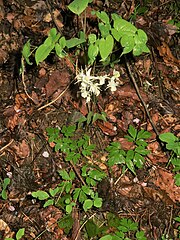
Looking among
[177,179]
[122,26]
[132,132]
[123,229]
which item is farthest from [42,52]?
[177,179]

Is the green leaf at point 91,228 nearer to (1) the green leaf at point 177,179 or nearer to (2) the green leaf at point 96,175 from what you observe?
(2) the green leaf at point 96,175

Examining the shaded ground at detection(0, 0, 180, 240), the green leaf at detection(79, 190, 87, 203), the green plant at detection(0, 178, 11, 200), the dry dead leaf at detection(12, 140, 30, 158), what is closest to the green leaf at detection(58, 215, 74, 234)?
the shaded ground at detection(0, 0, 180, 240)

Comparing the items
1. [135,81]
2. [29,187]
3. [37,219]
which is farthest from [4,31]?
[37,219]

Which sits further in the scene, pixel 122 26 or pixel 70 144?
pixel 70 144

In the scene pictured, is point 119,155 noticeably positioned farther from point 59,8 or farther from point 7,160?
point 59,8

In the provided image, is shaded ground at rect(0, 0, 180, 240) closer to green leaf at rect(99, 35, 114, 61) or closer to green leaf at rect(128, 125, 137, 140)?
green leaf at rect(128, 125, 137, 140)

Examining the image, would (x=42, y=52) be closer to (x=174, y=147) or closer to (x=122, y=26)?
(x=122, y=26)

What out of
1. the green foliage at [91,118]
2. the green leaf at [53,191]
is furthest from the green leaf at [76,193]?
the green foliage at [91,118]
